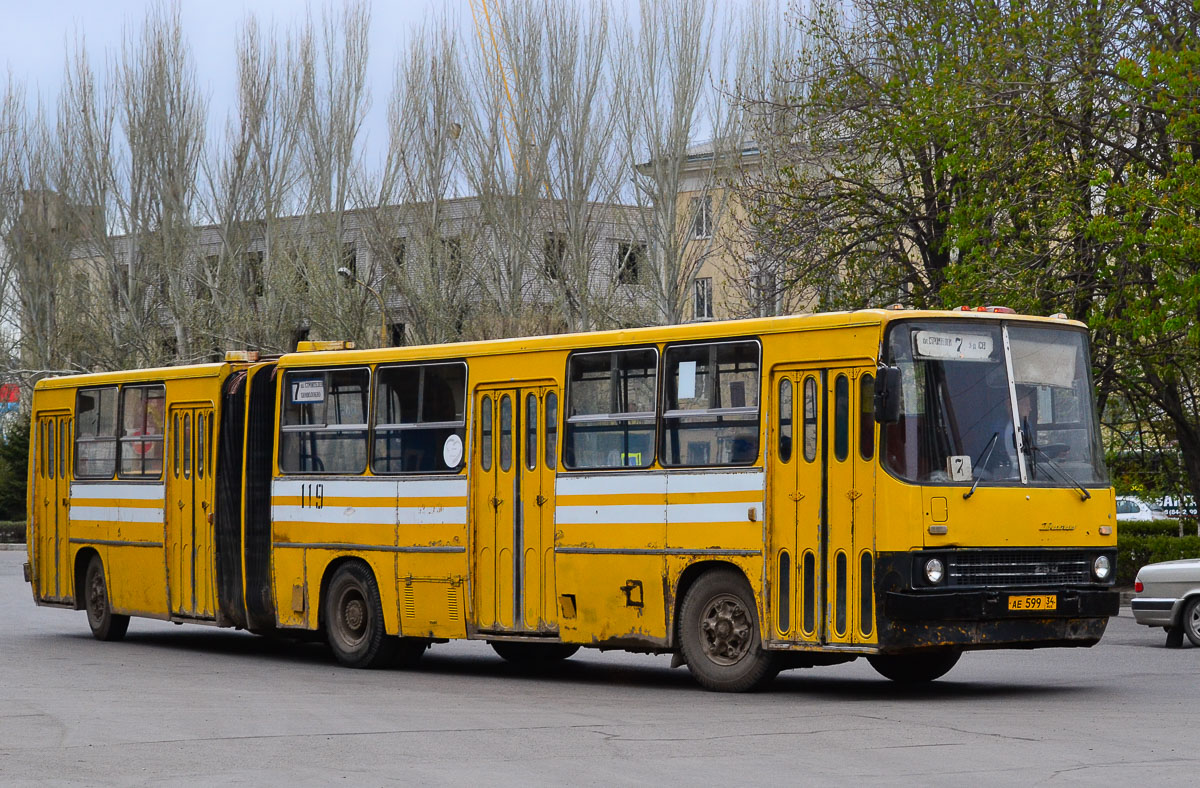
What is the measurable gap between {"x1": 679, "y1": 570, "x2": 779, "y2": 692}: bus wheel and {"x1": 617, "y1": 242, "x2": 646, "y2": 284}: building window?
1475 inches

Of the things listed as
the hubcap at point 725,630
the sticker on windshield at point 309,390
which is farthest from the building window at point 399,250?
the hubcap at point 725,630

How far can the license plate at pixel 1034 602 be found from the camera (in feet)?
42.0

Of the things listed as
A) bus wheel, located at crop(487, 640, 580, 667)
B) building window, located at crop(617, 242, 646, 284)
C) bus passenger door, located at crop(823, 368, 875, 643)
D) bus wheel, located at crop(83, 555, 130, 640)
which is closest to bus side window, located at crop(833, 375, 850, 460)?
bus passenger door, located at crop(823, 368, 875, 643)

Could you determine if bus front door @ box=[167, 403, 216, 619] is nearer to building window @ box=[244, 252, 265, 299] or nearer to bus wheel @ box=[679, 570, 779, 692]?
bus wheel @ box=[679, 570, 779, 692]

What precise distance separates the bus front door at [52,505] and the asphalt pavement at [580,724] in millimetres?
3294

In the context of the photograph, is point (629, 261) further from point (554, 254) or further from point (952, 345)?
point (952, 345)

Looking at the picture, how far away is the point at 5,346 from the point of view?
60.4m

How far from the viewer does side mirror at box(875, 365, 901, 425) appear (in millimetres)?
12344

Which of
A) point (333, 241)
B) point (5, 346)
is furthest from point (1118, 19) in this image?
point (5, 346)

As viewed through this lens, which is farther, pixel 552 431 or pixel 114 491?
pixel 114 491

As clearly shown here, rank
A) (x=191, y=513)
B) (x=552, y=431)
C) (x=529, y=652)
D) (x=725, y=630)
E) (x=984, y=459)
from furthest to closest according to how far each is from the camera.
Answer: (x=191, y=513)
(x=529, y=652)
(x=552, y=431)
(x=725, y=630)
(x=984, y=459)

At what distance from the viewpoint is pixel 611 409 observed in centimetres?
1448

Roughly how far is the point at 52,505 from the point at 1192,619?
13146mm

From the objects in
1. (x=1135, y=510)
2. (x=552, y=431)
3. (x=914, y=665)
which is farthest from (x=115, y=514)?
(x=1135, y=510)
